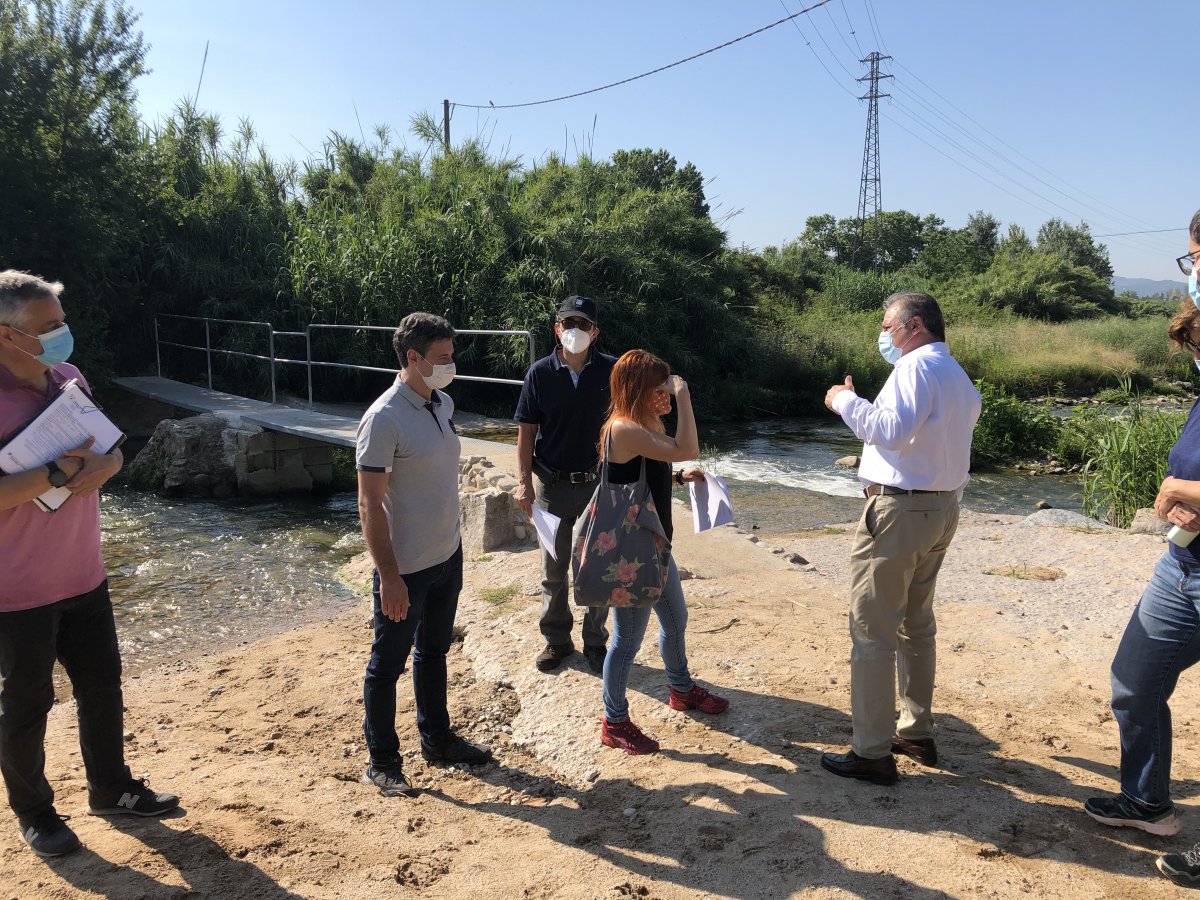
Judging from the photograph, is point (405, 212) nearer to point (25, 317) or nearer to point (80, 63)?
point (80, 63)

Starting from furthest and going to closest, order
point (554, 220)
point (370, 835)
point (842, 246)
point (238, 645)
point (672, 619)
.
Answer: point (842, 246), point (554, 220), point (238, 645), point (672, 619), point (370, 835)

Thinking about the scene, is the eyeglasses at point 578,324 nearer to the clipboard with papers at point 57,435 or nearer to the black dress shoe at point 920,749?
the clipboard with papers at point 57,435

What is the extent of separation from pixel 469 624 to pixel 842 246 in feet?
166

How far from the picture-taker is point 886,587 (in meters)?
Answer: 2.98

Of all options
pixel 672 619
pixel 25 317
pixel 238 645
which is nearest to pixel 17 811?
pixel 25 317

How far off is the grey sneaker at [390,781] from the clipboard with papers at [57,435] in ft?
4.55

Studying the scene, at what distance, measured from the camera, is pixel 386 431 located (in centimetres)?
298

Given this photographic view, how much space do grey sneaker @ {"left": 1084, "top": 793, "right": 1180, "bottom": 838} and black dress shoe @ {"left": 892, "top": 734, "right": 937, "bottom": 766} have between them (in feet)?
1.65

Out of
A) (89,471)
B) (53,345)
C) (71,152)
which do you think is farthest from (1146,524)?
(71,152)

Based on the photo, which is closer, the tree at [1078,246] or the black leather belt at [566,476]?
the black leather belt at [566,476]

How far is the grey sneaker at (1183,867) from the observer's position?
7.98ft

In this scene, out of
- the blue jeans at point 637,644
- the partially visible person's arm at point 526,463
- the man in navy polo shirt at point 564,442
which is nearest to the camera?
the blue jeans at point 637,644

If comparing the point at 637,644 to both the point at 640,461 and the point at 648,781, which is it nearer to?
the point at 648,781

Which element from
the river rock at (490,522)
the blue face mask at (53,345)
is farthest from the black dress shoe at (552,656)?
the blue face mask at (53,345)
